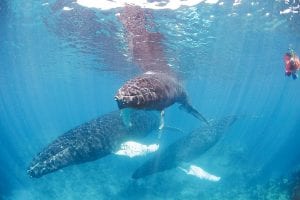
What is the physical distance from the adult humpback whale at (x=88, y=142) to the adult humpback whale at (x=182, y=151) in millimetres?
3455

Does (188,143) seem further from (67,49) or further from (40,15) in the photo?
(67,49)

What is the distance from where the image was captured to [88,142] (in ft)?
38.2

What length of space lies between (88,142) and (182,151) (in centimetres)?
751

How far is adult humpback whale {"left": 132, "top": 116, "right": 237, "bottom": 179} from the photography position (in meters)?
17.2

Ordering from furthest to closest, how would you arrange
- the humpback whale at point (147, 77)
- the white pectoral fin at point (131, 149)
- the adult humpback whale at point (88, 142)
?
the white pectoral fin at point (131, 149), the adult humpback whale at point (88, 142), the humpback whale at point (147, 77)

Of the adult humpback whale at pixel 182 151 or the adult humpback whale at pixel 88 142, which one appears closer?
the adult humpback whale at pixel 88 142

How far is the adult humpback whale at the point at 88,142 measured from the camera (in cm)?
1038

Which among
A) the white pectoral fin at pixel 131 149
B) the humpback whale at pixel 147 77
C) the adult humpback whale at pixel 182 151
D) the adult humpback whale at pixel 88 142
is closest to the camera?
the humpback whale at pixel 147 77

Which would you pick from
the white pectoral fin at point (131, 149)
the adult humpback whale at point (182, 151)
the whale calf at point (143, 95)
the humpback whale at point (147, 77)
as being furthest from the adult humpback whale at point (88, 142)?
the whale calf at point (143, 95)

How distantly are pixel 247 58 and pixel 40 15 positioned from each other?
21.5 metres

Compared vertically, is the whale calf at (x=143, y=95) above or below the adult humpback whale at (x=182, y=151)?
above

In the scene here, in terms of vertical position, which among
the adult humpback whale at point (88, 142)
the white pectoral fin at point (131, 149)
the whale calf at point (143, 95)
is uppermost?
the whale calf at point (143, 95)

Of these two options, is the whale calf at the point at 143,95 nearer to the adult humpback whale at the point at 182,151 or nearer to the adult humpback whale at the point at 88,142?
the adult humpback whale at the point at 88,142

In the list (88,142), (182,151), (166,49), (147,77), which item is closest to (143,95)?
(147,77)
